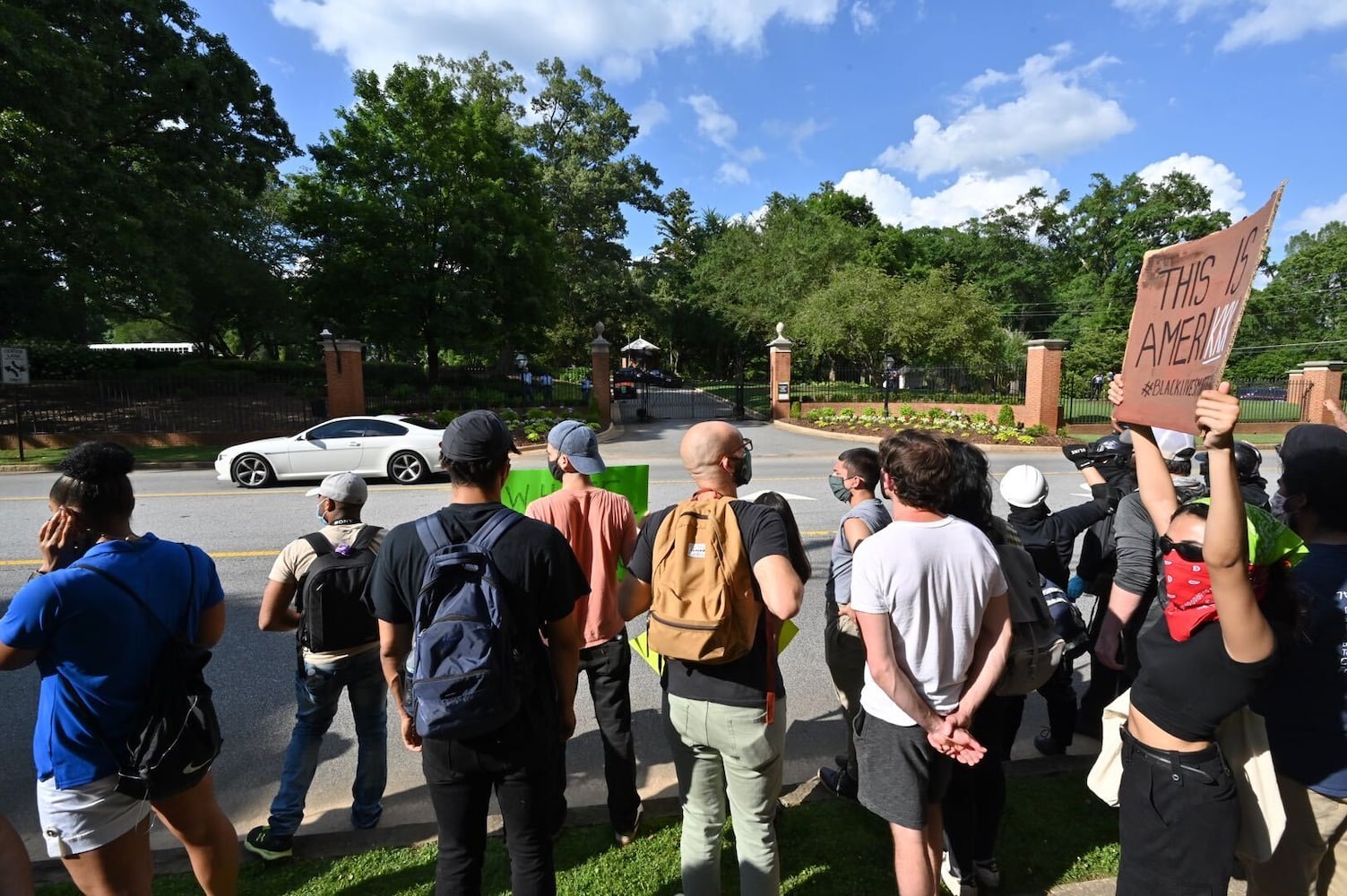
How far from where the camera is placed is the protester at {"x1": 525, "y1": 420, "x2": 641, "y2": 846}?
3.02 metres

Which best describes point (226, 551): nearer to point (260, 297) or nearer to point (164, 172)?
point (164, 172)

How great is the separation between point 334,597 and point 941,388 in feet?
81.9

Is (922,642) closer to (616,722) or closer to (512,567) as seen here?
(512,567)

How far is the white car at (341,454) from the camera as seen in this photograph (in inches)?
490

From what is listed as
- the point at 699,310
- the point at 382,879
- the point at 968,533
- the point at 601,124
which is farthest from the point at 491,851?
the point at 699,310

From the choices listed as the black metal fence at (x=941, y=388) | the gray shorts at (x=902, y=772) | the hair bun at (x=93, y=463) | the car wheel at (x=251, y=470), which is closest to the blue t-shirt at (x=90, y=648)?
the hair bun at (x=93, y=463)

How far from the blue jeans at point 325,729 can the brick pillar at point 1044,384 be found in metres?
22.1

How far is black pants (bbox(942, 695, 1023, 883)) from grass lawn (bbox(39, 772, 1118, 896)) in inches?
9.8

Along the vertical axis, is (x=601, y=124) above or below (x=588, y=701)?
above

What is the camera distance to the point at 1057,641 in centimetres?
253

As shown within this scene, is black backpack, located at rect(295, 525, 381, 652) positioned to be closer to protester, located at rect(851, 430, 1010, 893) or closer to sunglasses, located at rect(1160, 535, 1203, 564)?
protester, located at rect(851, 430, 1010, 893)

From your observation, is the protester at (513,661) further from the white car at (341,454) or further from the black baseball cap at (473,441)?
the white car at (341,454)

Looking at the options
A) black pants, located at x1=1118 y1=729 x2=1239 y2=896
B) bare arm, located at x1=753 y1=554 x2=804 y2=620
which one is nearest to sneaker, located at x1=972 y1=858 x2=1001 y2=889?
black pants, located at x1=1118 y1=729 x2=1239 y2=896

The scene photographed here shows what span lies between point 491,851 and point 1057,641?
2.40 metres
